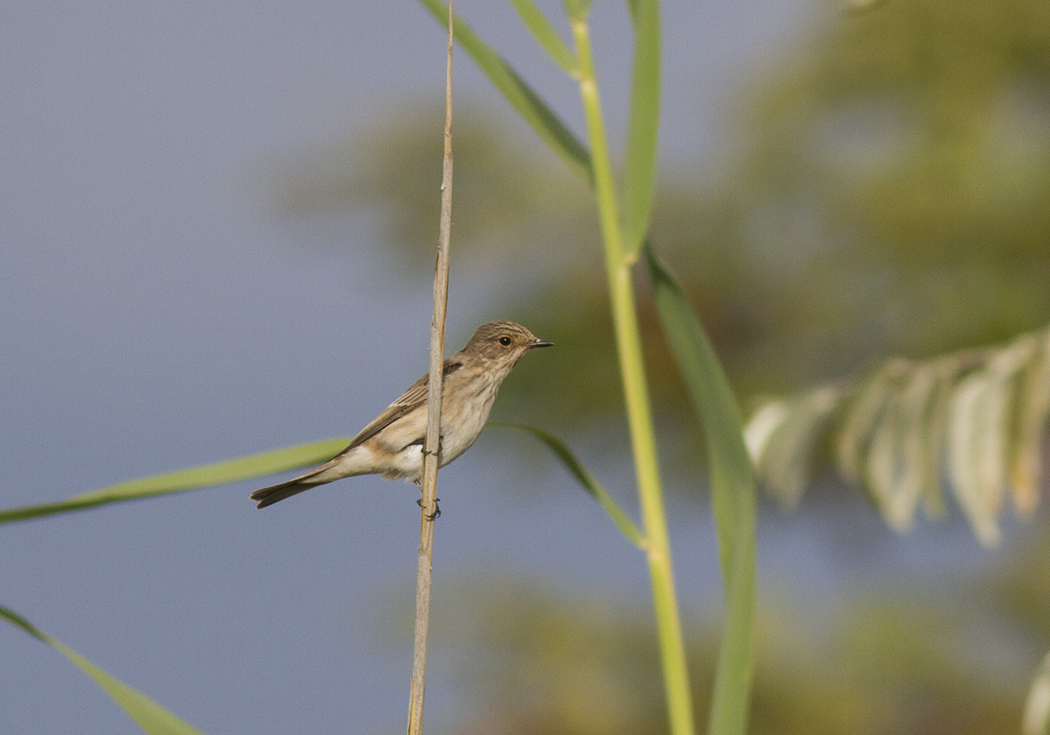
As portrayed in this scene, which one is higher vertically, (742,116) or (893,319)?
(742,116)

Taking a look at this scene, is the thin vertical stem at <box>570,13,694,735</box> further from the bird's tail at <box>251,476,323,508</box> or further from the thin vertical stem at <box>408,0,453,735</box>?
the bird's tail at <box>251,476,323,508</box>

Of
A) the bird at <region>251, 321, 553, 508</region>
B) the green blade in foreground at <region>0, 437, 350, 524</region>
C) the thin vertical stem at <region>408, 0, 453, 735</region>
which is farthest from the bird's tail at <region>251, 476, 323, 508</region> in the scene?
the green blade in foreground at <region>0, 437, 350, 524</region>

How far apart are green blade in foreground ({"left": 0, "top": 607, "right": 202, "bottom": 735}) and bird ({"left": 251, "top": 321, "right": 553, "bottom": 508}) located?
1850mm

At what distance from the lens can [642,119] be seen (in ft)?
6.17

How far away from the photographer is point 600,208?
74.0 inches

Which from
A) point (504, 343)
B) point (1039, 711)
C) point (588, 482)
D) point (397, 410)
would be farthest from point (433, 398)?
point (1039, 711)

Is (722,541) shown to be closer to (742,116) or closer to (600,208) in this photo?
(600,208)

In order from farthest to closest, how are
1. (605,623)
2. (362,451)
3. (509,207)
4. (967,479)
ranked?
(509,207) < (605,623) < (362,451) < (967,479)

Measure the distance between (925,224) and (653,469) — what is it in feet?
48.2

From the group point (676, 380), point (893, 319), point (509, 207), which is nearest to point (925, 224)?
point (893, 319)

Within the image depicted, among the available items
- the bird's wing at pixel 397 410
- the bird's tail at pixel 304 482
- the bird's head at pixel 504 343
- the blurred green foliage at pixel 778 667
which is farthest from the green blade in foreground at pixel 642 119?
the blurred green foliage at pixel 778 667

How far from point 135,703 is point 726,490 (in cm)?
100

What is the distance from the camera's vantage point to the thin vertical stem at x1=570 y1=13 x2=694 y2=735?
5.52 feet

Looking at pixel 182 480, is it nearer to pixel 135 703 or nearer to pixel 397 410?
pixel 135 703
